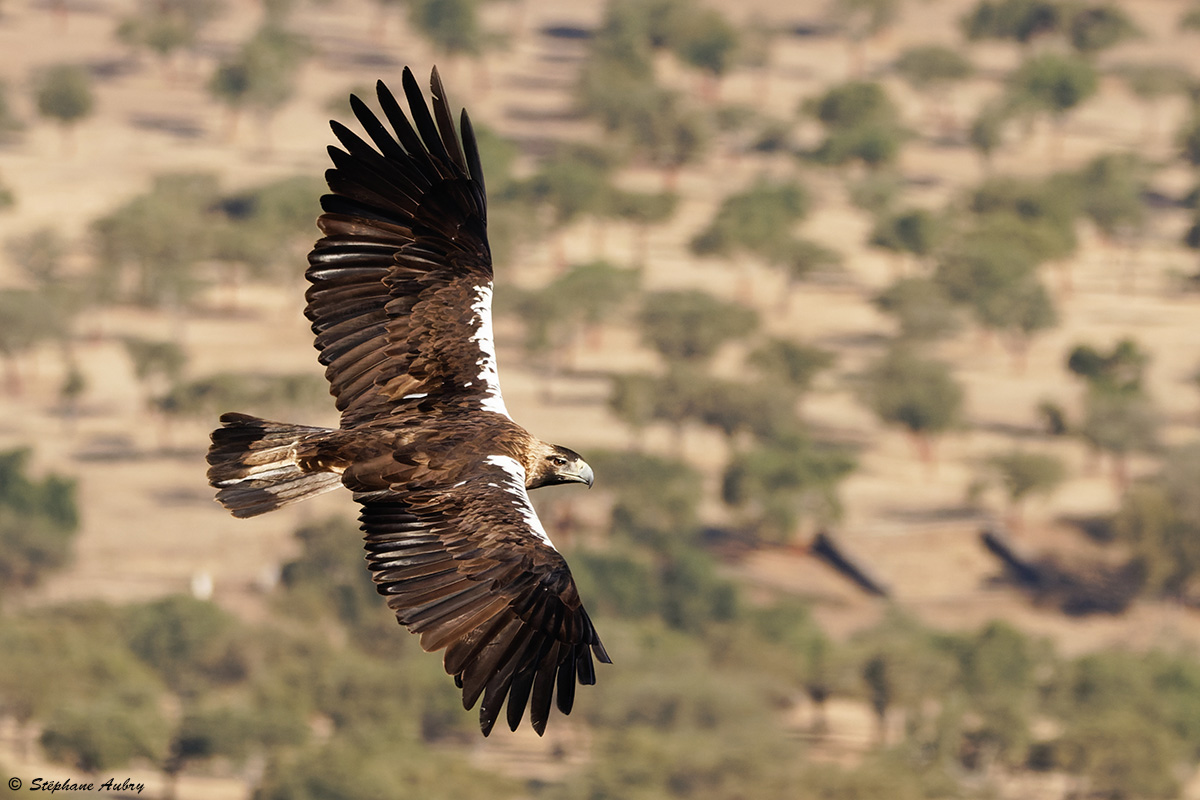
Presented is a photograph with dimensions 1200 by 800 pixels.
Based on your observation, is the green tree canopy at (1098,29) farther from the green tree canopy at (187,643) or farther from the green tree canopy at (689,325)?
the green tree canopy at (187,643)

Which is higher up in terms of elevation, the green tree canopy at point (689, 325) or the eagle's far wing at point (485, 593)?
the eagle's far wing at point (485, 593)

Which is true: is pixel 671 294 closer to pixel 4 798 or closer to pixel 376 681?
pixel 376 681

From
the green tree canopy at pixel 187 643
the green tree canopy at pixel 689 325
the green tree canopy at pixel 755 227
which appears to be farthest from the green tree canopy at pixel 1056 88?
the green tree canopy at pixel 187 643

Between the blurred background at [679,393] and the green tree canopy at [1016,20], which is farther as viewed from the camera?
the green tree canopy at [1016,20]

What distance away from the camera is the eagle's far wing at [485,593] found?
14.7 metres

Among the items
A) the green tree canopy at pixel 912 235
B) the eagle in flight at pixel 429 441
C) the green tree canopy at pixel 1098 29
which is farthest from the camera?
the green tree canopy at pixel 1098 29

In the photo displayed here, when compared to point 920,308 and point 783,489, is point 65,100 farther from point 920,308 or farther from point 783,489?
point 783,489

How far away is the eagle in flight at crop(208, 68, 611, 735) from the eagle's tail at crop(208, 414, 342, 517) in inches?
0.5

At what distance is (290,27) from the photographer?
133750mm

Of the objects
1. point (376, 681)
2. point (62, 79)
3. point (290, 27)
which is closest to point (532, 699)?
point (376, 681)

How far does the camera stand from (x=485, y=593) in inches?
591

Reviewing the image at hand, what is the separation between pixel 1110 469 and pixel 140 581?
41225 millimetres

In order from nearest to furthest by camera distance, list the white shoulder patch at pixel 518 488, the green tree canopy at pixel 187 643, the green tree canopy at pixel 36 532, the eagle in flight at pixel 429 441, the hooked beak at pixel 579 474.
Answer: the eagle in flight at pixel 429 441 → the white shoulder patch at pixel 518 488 → the hooked beak at pixel 579 474 → the green tree canopy at pixel 187 643 → the green tree canopy at pixel 36 532

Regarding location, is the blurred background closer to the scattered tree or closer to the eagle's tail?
the scattered tree
